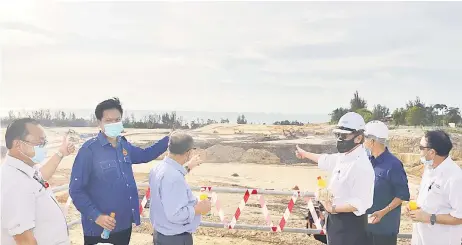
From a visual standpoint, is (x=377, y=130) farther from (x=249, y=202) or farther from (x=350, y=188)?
(x=249, y=202)

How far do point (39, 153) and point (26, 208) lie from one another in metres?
0.43

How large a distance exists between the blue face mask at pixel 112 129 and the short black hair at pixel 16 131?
69 centimetres

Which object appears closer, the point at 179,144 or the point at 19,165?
the point at 19,165

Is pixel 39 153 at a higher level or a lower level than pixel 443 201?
higher

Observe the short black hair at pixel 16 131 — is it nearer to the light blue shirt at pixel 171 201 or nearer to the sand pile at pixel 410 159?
the light blue shirt at pixel 171 201

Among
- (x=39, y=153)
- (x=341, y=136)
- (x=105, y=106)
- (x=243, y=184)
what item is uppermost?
(x=105, y=106)

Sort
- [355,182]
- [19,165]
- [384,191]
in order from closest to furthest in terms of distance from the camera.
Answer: [19,165], [355,182], [384,191]

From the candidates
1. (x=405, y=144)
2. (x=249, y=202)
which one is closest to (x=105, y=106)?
(x=249, y=202)

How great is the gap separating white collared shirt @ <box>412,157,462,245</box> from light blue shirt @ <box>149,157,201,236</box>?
1807 millimetres

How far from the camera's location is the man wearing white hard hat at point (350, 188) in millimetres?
3148

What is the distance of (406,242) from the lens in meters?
7.21

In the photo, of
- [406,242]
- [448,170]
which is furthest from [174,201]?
[406,242]

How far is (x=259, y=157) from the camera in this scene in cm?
2602

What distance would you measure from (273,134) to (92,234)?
2605 centimetres
